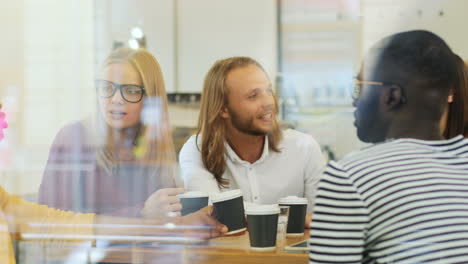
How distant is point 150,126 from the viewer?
1518 mm

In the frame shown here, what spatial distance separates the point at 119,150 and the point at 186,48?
1.21 feet

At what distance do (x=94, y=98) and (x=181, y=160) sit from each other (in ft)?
1.09

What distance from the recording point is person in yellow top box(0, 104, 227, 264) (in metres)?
1.14

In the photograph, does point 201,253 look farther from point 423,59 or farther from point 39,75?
point 39,75

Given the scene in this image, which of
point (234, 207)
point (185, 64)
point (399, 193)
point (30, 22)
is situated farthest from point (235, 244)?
point (30, 22)

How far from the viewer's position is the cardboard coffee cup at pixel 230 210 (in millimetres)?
1091

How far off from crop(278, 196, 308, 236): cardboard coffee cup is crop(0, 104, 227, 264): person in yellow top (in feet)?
0.45

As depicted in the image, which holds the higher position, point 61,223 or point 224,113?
point 224,113

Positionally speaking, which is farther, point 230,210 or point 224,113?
point 224,113

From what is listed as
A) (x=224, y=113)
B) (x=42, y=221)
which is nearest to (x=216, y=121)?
(x=224, y=113)

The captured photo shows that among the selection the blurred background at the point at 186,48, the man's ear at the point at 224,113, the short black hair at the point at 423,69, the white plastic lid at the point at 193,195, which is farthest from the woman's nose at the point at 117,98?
the short black hair at the point at 423,69

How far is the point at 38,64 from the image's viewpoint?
182cm

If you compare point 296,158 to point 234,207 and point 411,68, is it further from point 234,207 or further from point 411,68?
point 411,68

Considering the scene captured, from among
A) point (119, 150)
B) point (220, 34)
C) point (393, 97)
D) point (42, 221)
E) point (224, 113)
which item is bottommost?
point (42, 221)
